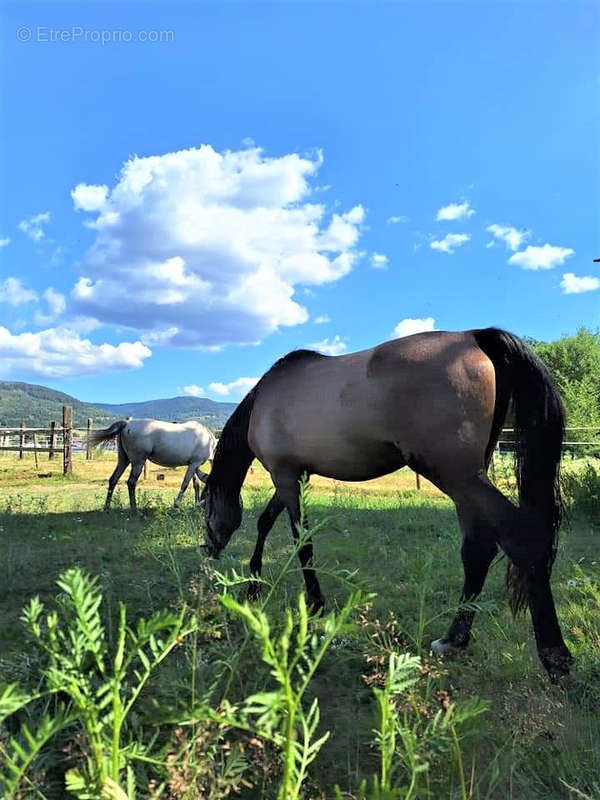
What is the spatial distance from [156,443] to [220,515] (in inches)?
264

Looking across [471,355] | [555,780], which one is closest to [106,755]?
[555,780]

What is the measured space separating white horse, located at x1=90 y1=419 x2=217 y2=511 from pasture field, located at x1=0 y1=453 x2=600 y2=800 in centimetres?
228

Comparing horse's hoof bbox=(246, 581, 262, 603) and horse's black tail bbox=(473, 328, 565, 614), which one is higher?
horse's black tail bbox=(473, 328, 565, 614)

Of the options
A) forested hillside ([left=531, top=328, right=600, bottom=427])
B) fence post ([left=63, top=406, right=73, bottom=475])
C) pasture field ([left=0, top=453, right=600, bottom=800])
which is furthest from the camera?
forested hillside ([left=531, top=328, right=600, bottom=427])

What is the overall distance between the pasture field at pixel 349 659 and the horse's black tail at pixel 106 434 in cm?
239

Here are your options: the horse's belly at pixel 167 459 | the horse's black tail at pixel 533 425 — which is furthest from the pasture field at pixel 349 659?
the horse's belly at pixel 167 459

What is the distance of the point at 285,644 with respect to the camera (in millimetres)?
851

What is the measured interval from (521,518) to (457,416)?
26.5 inches

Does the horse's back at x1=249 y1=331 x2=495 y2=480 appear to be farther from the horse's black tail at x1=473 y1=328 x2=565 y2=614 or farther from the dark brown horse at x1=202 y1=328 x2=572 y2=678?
the horse's black tail at x1=473 y1=328 x2=565 y2=614

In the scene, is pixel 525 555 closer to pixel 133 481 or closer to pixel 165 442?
pixel 133 481

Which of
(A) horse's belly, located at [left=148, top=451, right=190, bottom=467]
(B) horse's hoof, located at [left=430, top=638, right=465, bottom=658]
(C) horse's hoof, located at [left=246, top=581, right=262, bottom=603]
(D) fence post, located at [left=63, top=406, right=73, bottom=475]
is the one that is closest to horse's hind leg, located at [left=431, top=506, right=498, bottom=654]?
(B) horse's hoof, located at [left=430, top=638, right=465, bottom=658]

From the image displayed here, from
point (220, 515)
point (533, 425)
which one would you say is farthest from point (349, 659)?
point (220, 515)

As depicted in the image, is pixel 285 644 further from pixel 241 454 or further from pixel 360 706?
pixel 241 454

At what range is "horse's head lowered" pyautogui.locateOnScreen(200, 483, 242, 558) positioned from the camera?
16.1 feet
